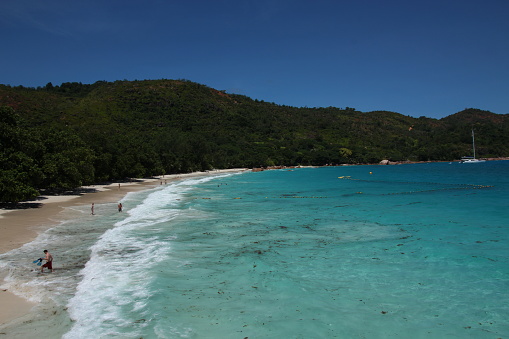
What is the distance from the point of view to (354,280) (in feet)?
38.0

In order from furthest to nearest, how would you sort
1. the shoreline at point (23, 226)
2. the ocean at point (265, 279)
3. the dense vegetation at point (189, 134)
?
1. the dense vegetation at point (189, 134)
2. the shoreline at point (23, 226)
3. the ocean at point (265, 279)

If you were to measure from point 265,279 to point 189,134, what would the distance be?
345ft

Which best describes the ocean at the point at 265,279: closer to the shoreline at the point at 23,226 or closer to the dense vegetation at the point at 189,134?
the shoreline at the point at 23,226

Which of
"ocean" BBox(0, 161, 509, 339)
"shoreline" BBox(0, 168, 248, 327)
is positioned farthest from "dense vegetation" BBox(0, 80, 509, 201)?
"ocean" BBox(0, 161, 509, 339)

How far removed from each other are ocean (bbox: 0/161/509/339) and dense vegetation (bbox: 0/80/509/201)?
18561 mm

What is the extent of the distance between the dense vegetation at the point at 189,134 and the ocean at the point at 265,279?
60.9 feet

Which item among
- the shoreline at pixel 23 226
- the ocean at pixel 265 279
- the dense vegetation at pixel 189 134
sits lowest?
the ocean at pixel 265 279

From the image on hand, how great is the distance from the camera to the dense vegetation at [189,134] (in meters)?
48.9

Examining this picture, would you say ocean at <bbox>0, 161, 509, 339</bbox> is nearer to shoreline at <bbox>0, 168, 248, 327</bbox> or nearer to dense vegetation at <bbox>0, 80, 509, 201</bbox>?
shoreline at <bbox>0, 168, 248, 327</bbox>

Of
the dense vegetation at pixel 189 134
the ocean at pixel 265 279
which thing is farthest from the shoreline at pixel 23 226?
the dense vegetation at pixel 189 134

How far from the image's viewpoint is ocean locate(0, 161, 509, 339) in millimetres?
8406

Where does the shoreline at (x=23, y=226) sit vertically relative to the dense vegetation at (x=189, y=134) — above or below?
below

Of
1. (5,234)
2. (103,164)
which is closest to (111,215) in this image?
(5,234)

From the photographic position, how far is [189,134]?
4461 inches
